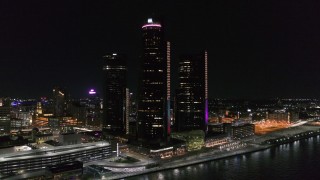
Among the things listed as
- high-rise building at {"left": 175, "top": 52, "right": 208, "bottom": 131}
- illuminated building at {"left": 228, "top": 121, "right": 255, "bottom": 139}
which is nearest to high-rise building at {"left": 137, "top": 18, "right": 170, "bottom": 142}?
high-rise building at {"left": 175, "top": 52, "right": 208, "bottom": 131}

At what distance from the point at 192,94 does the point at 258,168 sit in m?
22.2

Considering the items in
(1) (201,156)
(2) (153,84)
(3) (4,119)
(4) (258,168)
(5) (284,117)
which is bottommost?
(4) (258,168)

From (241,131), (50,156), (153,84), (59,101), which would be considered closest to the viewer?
(50,156)

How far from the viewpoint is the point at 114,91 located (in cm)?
5159

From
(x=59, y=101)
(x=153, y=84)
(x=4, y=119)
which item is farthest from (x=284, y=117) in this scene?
(x=4, y=119)

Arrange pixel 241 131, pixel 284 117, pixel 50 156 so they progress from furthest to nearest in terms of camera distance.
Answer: pixel 284 117 < pixel 241 131 < pixel 50 156

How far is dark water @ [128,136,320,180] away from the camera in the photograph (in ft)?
90.6

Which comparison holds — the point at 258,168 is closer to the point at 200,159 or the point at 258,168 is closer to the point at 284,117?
the point at 200,159

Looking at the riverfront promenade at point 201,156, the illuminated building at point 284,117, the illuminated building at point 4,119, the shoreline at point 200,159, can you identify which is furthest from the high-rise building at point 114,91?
the illuminated building at point 284,117

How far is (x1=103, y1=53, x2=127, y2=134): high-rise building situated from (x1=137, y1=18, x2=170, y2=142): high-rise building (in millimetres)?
9310

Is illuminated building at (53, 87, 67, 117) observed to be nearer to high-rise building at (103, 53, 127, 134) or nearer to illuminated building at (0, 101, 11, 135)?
illuminated building at (0, 101, 11, 135)

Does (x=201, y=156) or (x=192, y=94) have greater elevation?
(x=192, y=94)

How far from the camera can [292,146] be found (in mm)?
43438

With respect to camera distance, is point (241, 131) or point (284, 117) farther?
point (284, 117)
